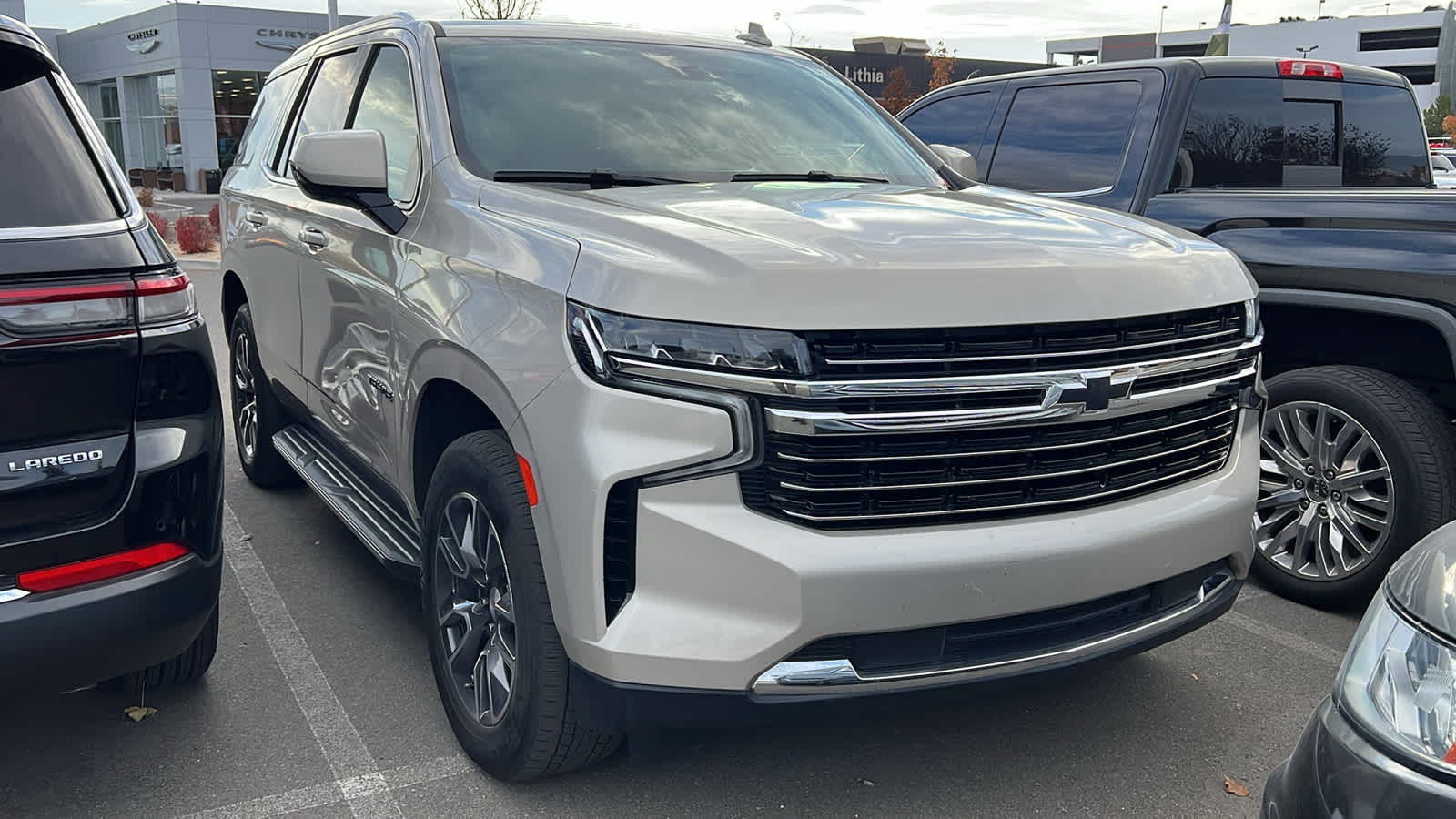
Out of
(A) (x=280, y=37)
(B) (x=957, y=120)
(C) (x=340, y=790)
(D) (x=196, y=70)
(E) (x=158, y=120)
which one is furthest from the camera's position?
(E) (x=158, y=120)

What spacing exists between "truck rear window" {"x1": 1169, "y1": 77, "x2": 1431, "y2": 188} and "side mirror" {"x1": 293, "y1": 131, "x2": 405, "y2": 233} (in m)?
3.29

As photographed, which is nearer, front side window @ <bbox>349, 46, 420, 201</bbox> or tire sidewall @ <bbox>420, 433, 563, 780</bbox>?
tire sidewall @ <bbox>420, 433, 563, 780</bbox>

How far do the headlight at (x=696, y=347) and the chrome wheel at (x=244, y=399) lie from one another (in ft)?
11.4

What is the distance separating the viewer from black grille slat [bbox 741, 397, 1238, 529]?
247 cm

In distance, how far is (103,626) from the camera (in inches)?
102

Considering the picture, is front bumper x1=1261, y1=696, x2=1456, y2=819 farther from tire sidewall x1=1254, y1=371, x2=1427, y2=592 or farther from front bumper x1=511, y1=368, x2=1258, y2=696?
tire sidewall x1=1254, y1=371, x2=1427, y2=592

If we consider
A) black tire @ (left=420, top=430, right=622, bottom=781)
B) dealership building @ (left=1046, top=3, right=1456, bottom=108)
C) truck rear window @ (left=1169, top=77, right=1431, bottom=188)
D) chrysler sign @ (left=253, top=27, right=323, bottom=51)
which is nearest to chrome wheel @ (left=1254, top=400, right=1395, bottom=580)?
truck rear window @ (left=1169, top=77, right=1431, bottom=188)

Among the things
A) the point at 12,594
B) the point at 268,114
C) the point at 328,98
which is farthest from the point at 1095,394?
the point at 268,114

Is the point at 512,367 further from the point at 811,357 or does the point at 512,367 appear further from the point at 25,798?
the point at 25,798

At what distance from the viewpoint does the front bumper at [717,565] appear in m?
2.43

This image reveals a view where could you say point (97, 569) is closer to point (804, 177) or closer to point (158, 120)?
point (804, 177)

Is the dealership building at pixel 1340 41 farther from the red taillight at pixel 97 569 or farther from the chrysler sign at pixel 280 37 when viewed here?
the red taillight at pixel 97 569

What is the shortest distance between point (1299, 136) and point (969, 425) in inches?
150

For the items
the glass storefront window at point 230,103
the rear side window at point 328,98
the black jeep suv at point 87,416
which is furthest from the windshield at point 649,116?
the glass storefront window at point 230,103
